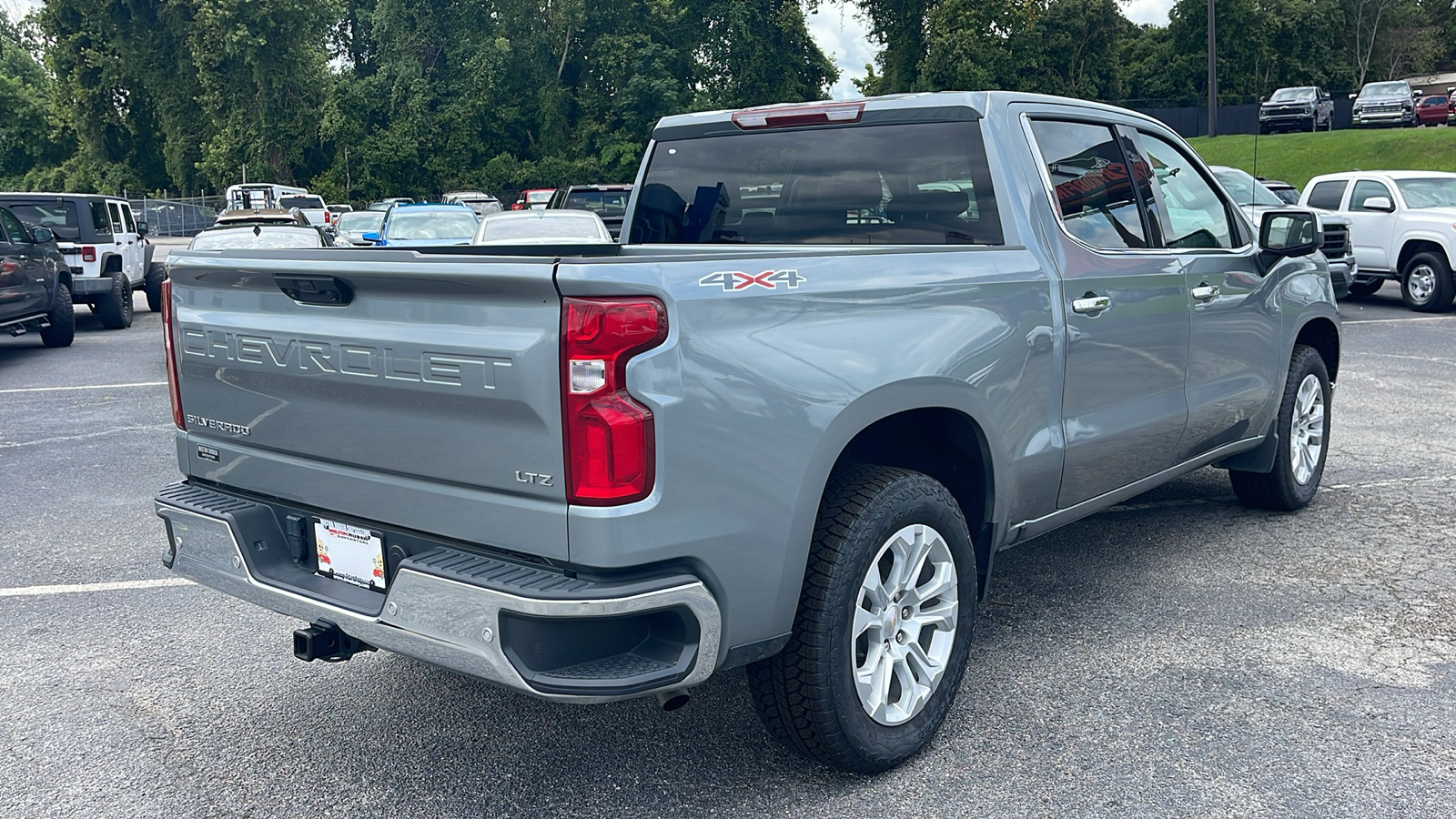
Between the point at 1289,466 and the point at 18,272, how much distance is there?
12.6 metres

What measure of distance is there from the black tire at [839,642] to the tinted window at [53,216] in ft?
53.1

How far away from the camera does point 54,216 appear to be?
1720 centimetres

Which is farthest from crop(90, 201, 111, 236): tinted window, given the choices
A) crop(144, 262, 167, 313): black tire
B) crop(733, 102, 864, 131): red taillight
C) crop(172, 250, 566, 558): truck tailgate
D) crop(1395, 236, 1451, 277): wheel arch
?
crop(1395, 236, 1451, 277): wheel arch

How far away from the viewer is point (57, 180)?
71875 millimetres

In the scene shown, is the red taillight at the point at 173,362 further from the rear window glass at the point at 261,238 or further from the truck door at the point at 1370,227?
the truck door at the point at 1370,227

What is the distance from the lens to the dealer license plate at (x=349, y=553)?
10.4 feet

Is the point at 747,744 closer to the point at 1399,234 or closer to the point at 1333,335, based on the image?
the point at 1333,335

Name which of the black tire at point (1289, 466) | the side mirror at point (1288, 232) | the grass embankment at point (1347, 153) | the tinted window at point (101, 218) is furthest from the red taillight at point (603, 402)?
the grass embankment at point (1347, 153)

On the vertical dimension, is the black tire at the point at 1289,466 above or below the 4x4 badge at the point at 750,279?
below

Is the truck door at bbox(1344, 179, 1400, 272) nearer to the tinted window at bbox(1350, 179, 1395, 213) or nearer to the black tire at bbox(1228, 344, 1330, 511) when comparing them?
the tinted window at bbox(1350, 179, 1395, 213)

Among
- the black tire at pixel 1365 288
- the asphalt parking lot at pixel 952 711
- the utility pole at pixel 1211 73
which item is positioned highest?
the utility pole at pixel 1211 73

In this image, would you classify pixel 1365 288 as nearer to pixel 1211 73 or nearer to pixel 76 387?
pixel 1211 73

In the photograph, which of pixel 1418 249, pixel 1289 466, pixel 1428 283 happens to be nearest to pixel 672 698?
pixel 1289 466

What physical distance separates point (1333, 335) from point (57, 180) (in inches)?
3117
